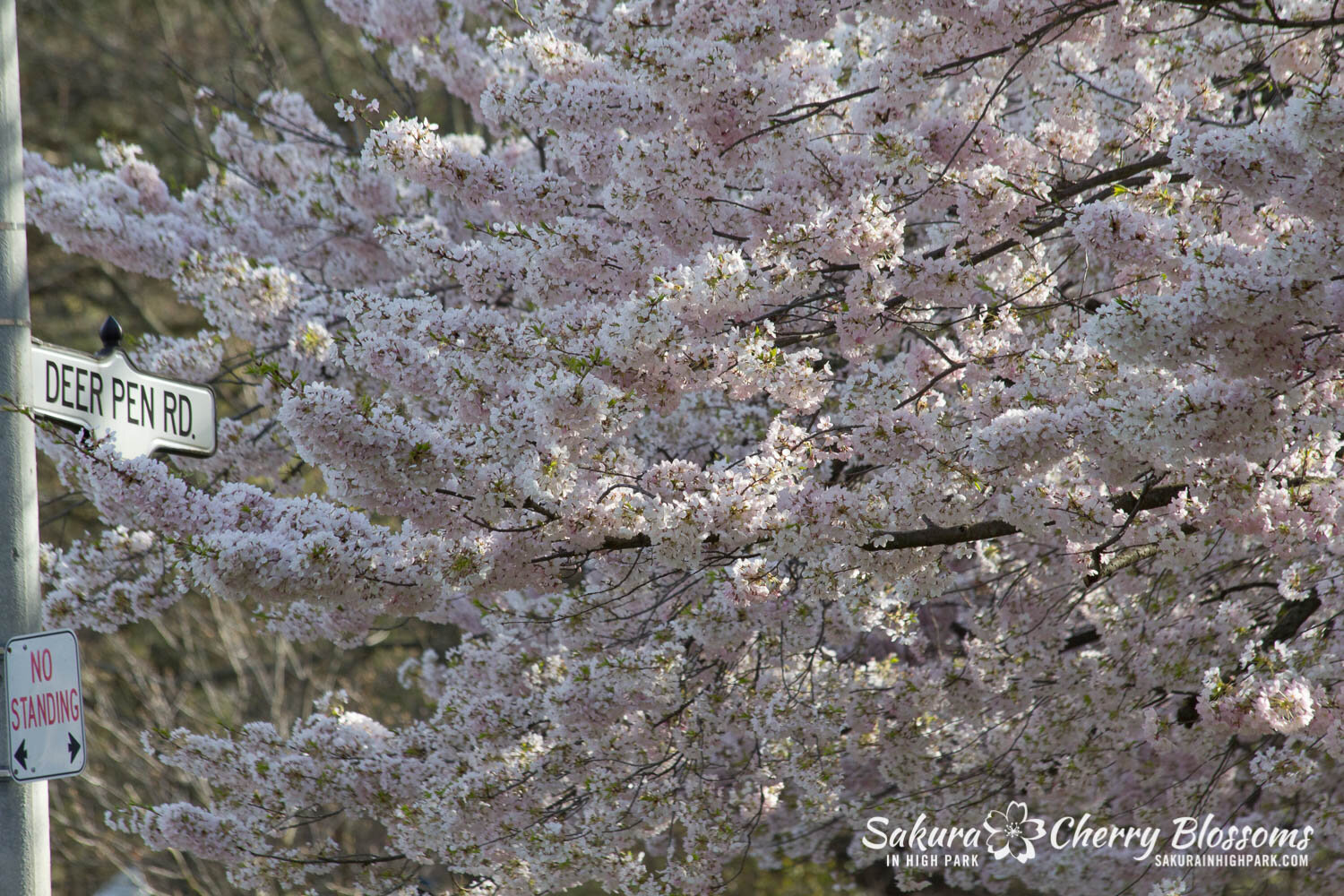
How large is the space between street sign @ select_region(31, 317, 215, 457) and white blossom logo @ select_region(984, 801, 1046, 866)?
428 cm

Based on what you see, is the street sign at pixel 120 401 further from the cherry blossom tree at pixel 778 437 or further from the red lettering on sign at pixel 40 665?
A: the red lettering on sign at pixel 40 665

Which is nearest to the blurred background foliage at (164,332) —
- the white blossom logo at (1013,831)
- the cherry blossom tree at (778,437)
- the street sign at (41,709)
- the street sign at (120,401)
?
the cherry blossom tree at (778,437)

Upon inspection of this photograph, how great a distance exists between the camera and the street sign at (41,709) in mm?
3369

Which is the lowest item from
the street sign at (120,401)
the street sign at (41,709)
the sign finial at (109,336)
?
the street sign at (41,709)

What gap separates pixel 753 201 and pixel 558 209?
0.82 metres

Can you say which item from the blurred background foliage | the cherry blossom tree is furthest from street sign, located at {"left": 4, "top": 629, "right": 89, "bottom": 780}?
the blurred background foliage

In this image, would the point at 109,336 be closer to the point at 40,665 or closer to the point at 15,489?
the point at 15,489

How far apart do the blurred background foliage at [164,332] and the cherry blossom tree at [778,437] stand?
307 centimetres

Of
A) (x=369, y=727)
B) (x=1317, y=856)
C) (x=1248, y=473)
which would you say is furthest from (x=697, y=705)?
(x=1317, y=856)

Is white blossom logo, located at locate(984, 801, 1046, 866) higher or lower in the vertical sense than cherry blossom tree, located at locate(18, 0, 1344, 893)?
lower

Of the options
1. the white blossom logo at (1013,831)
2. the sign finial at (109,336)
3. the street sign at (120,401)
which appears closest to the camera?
the street sign at (120,401)

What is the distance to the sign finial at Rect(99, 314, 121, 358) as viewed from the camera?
12.8 ft

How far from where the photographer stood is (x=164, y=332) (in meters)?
12.8

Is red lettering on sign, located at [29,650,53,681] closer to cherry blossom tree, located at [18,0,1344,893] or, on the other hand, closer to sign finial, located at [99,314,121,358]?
cherry blossom tree, located at [18,0,1344,893]
